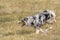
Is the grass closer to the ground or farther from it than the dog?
closer to the ground

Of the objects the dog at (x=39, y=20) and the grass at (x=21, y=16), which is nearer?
the grass at (x=21, y=16)

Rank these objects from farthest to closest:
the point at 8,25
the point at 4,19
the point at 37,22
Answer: the point at 4,19, the point at 8,25, the point at 37,22

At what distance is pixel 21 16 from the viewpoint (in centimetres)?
1997

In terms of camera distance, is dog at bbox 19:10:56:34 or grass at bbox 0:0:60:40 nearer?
grass at bbox 0:0:60:40

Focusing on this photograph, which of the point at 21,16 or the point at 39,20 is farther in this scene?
the point at 21,16

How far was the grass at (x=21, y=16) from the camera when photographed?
1320 centimetres

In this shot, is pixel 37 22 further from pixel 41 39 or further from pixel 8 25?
pixel 8 25

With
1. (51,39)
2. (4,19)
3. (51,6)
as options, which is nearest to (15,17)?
(4,19)

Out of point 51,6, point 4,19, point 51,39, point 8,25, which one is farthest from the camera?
point 51,6

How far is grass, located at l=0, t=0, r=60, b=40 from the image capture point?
1320 centimetres

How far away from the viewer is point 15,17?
768 inches

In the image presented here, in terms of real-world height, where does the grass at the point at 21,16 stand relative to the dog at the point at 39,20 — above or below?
below

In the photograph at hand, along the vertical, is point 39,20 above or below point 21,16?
above

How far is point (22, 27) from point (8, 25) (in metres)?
2.18
